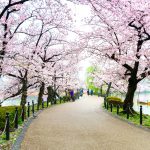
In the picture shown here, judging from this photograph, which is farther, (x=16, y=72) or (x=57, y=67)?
(x=57, y=67)

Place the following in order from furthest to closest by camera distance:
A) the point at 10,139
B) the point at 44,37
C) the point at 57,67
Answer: the point at 57,67
the point at 44,37
the point at 10,139

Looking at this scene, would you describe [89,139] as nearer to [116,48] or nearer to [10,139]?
[10,139]

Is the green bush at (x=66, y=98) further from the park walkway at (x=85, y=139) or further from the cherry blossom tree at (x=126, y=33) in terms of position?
the park walkway at (x=85, y=139)

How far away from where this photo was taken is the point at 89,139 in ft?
42.1

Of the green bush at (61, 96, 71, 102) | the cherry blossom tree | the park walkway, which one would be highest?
the cherry blossom tree

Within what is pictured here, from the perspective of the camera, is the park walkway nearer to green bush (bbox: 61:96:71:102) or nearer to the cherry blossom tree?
the cherry blossom tree

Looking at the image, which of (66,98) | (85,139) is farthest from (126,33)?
(66,98)

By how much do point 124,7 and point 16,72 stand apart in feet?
71.7

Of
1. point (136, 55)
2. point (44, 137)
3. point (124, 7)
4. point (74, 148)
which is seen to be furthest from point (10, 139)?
point (136, 55)

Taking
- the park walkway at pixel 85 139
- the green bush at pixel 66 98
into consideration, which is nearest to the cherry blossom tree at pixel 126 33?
the park walkway at pixel 85 139

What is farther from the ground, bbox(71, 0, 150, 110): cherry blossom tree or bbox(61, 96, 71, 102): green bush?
bbox(71, 0, 150, 110): cherry blossom tree

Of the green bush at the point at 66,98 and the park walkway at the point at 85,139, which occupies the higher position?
the green bush at the point at 66,98

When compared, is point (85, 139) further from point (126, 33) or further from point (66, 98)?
point (66, 98)

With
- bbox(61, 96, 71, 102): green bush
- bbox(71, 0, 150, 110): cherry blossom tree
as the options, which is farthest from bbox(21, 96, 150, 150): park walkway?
bbox(61, 96, 71, 102): green bush
